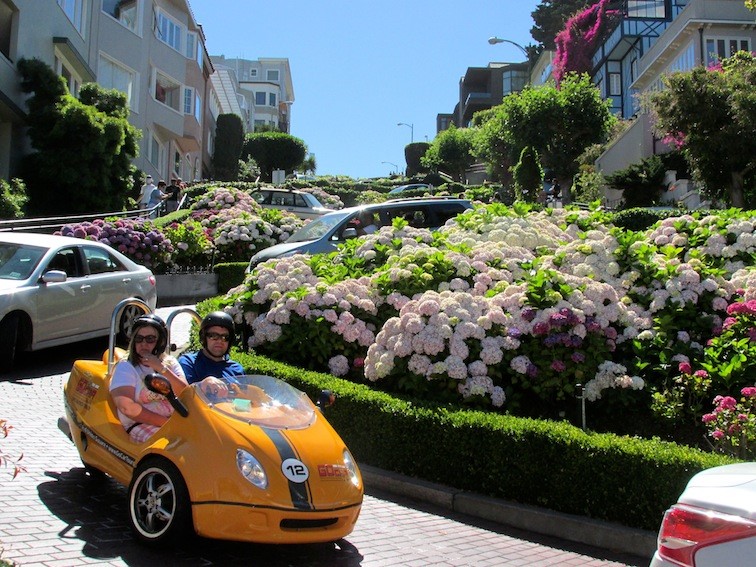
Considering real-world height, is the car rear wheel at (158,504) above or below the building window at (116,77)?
below

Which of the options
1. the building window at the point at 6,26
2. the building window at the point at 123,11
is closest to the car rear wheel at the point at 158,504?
the building window at the point at 6,26

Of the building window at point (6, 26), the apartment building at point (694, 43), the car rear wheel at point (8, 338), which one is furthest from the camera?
the apartment building at point (694, 43)

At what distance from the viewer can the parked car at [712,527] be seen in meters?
2.80

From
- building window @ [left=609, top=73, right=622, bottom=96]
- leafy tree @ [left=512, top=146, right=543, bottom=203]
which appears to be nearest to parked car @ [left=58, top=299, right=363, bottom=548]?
Answer: leafy tree @ [left=512, top=146, right=543, bottom=203]

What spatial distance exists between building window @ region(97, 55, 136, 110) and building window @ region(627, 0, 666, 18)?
38037 millimetres

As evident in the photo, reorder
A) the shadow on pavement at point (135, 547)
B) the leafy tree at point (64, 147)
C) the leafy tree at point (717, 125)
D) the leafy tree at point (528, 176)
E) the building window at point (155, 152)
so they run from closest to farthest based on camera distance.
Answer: the shadow on pavement at point (135, 547)
the leafy tree at point (64, 147)
the leafy tree at point (717, 125)
the building window at point (155, 152)
the leafy tree at point (528, 176)

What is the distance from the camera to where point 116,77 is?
32125 millimetres

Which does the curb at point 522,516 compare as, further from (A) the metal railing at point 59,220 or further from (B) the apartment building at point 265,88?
(B) the apartment building at point 265,88

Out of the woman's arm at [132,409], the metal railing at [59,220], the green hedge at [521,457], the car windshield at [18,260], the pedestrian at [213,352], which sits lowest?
the green hedge at [521,457]

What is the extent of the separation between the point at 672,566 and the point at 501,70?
378 ft

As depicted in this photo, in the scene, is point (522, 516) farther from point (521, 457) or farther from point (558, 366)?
point (558, 366)

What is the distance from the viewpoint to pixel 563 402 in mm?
8172

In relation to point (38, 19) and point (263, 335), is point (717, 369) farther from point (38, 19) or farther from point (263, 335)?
point (38, 19)

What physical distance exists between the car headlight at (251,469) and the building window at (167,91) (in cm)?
3429
